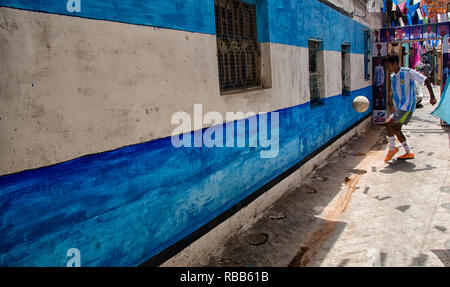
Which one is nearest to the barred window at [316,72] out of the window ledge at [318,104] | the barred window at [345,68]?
the window ledge at [318,104]

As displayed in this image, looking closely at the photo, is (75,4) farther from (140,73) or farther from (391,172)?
(391,172)

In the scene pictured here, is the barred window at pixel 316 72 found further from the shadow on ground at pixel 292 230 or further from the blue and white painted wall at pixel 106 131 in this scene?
the blue and white painted wall at pixel 106 131

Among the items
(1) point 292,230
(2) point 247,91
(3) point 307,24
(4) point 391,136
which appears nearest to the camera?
(1) point 292,230

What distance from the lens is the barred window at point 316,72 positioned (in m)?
7.16

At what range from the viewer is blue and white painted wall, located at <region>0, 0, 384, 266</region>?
6.65ft

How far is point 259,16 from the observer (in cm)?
479

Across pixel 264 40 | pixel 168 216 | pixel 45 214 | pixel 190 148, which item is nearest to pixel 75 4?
pixel 45 214

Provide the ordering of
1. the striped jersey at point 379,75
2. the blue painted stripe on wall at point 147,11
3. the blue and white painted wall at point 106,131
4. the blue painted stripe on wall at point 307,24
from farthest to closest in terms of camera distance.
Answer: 1. the striped jersey at point 379,75
2. the blue painted stripe on wall at point 307,24
3. the blue painted stripe on wall at point 147,11
4. the blue and white painted wall at point 106,131

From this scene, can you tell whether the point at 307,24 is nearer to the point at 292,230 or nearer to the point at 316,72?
the point at 316,72

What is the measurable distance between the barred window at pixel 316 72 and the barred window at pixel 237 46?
266 cm

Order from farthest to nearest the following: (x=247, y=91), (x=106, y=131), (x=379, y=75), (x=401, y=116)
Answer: (x=379, y=75), (x=401, y=116), (x=247, y=91), (x=106, y=131)

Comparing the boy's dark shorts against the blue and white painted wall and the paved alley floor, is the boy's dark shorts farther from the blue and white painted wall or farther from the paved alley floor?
the blue and white painted wall

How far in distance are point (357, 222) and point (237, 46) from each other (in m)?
2.84

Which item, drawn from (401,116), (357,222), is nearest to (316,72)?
(401,116)
